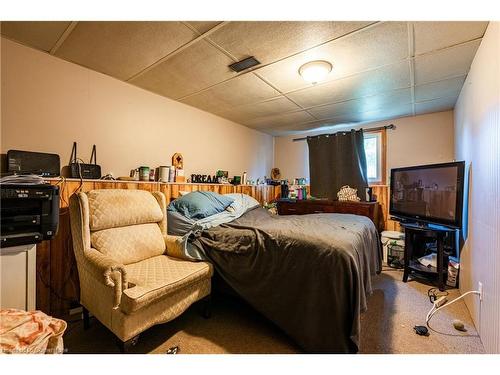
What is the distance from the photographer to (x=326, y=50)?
1751 millimetres

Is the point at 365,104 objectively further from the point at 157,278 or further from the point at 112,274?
the point at 112,274

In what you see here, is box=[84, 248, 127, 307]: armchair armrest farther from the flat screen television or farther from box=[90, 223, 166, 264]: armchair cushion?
the flat screen television

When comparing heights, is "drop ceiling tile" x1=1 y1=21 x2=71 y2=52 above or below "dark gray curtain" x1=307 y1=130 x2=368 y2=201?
above

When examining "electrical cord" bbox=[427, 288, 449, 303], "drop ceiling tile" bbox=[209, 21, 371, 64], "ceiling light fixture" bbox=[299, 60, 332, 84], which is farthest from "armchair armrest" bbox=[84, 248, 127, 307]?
"electrical cord" bbox=[427, 288, 449, 303]

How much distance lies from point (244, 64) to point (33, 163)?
74.8 inches

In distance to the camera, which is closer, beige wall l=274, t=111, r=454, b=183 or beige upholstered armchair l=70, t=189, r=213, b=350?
beige upholstered armchair l=70, t=189, r=213, b=350

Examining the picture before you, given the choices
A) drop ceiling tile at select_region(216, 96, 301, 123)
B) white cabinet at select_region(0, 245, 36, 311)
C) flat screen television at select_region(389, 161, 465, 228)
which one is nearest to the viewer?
white cabinet at select_region(0, 245, 36, 311)

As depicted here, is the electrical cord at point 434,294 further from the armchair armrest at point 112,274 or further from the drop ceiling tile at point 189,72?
the drop ceiling tile at point 189,72

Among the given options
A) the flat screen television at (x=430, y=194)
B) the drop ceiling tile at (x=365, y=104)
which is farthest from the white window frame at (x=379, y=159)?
the drop ceiling tile at (x=365, y=104)

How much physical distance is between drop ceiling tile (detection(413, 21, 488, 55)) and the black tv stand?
1.71 m

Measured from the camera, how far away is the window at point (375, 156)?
357cm

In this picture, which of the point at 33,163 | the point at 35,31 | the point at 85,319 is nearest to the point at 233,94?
the point at 35,31

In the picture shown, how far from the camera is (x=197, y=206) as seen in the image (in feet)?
7.60

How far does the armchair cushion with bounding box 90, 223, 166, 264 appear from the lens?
162 centimetres
